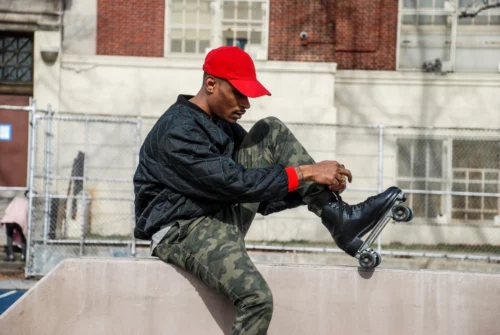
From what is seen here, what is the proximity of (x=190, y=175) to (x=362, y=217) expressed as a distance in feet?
3.03

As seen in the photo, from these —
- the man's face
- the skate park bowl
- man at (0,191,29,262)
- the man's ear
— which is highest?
the man's ear

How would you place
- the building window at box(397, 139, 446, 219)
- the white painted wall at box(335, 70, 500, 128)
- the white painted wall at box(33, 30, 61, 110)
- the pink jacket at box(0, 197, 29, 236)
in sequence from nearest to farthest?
the pink jacket at box(0, 197, 29, 236) < the building window at box(397, 139, 446, 219) < the white painted wall at box(33, 30, 61, 110) < the white painted wall at box(335, 70, 500, 128)

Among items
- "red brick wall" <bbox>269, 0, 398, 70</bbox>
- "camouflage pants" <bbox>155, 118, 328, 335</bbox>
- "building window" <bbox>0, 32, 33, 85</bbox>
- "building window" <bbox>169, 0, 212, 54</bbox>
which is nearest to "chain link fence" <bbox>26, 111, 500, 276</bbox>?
"building window" <bbox>0, 32, 33, 85</bbox>

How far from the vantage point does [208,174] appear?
4160mm

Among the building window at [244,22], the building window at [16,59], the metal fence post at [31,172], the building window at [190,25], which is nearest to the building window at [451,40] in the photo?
the building window at [244,22]

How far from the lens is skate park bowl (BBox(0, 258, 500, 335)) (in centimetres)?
442

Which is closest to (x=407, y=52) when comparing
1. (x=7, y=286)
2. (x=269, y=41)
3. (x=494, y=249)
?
(x=269, y=41)

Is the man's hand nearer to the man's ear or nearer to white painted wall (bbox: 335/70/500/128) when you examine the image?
the man's ear

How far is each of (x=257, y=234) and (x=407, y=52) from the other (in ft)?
17.1

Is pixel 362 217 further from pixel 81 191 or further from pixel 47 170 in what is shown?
pixel 81 191

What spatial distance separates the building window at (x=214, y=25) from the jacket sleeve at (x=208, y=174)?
12.9m

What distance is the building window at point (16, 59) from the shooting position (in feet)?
55.4

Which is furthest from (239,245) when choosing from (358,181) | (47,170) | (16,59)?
(16,59)

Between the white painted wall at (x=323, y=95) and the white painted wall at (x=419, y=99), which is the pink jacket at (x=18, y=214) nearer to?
the white painted wall at (x=323, y=95)
